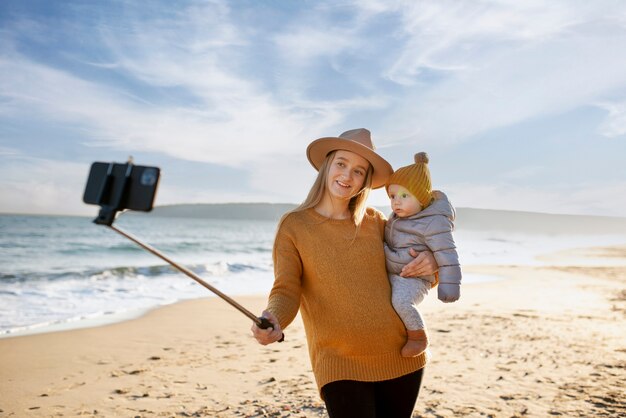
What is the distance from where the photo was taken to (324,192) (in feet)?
8.82

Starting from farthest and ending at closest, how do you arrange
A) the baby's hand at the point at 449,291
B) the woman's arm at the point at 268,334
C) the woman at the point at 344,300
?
the baby's hand at the point at 449,291 → the woman at the point at 344,300 → the woman's arm at the point at 268,334

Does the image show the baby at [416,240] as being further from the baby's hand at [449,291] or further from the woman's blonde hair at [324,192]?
the woman's blonde hair at [324,192]

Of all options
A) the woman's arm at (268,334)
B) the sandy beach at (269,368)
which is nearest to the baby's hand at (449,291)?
the woman's arm at (268,334)

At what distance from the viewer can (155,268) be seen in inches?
673

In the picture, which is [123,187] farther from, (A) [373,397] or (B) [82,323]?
(B) [82,323]

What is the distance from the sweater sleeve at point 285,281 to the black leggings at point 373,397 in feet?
1.27

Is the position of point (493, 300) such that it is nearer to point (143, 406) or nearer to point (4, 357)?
point (143, 406)

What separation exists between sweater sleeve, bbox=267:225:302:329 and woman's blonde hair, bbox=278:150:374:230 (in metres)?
0.21

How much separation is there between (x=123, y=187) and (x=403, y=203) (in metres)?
1.43

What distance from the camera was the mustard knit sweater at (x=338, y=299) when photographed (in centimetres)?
234

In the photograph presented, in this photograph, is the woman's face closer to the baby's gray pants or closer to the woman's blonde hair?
the woman's blonde hair

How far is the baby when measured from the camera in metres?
2.39

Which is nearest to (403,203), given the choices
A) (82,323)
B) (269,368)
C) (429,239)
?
(429,239)

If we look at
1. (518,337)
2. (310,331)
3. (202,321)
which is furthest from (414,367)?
(202,321)
